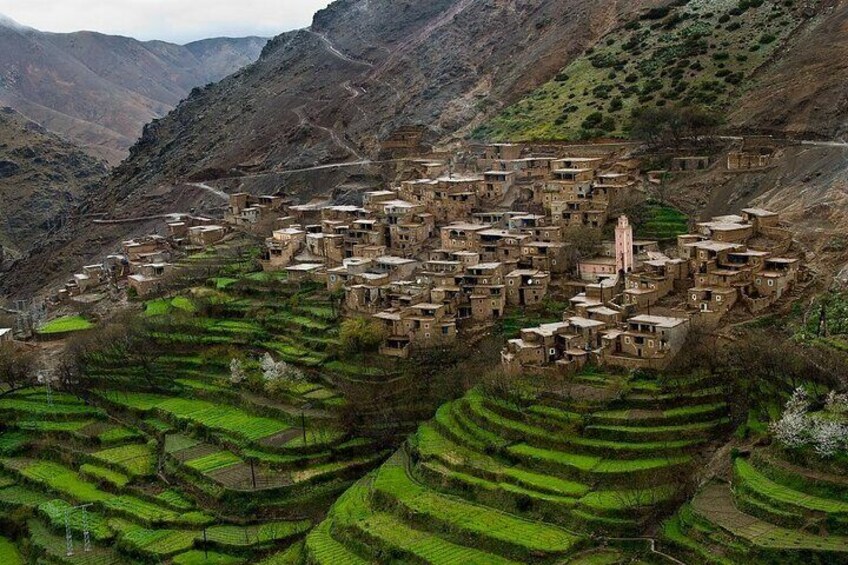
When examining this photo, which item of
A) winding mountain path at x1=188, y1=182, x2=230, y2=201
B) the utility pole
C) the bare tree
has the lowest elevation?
the utility pole

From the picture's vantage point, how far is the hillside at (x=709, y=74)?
164ft

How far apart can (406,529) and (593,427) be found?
253 inches

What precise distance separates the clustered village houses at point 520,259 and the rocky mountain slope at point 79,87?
9833cm

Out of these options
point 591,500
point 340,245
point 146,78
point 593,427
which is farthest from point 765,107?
point 146,78

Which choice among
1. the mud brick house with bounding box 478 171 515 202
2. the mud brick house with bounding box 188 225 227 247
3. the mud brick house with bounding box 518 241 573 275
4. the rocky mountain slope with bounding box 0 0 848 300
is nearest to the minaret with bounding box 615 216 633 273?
the mud brick house with bounding box 518 241 573 275

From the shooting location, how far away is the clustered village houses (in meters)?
37.6

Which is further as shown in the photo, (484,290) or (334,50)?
(334,50)

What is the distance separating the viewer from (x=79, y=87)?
174 m

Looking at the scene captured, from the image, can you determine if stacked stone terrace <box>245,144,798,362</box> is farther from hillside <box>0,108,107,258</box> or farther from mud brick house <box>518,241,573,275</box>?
hillside <box>0,108,107,258</box>

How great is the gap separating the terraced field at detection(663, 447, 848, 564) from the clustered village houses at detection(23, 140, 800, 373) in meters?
6.76

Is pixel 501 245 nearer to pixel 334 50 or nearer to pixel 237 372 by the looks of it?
pixel 237 372

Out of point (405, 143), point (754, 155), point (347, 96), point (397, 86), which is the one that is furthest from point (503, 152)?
point (347, 96)

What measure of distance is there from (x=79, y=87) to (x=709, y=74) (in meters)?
138

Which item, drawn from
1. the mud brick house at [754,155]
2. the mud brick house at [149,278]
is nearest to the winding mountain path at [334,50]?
the mud brick house at [149,278]
